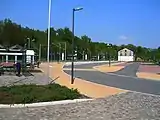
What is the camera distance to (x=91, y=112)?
39.0ft

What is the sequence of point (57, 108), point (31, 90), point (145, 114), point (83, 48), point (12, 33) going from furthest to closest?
point (83, 48)
point (12, 33)
point (31, 90)
point (57, 108)
point (145, 114)

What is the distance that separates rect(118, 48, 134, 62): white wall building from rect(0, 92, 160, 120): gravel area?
183577 millimetres

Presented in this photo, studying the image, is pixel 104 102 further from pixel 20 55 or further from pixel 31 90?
pixel 20 55

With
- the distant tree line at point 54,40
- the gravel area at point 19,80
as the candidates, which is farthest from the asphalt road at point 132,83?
the distant tree line at point 54,40

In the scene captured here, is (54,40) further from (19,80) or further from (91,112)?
(91,112)

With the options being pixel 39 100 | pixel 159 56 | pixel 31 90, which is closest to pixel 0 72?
pixel 31 90

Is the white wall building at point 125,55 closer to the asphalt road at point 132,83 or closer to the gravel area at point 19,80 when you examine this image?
the asphalt road at point 132,83

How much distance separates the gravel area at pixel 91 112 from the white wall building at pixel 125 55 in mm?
183577

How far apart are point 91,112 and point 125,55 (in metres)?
188

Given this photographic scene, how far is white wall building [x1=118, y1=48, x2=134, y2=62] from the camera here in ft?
646

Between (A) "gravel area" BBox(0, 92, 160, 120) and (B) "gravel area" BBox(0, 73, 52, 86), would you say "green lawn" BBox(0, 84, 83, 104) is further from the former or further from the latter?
(B) "gravel area" BBox(0, 73, 52, 86)

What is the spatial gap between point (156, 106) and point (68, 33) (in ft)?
525

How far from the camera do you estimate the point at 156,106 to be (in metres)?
13.7

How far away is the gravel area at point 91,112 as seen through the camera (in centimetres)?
1085
